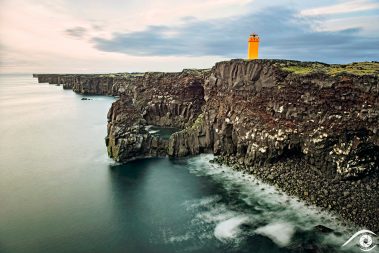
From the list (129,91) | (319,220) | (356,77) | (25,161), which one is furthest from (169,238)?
(129,91)

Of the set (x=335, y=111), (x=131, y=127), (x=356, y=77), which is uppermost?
(x=356, y=77)

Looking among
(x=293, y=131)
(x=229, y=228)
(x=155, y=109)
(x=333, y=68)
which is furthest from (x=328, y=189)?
(x=155, y=109)

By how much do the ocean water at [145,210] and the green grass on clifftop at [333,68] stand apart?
2085cm

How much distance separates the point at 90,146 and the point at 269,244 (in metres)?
58.1

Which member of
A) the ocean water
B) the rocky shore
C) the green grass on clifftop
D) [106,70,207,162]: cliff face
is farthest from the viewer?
[106,70,207,162]: cliff face

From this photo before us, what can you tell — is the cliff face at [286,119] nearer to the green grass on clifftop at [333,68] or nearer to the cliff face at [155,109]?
the green grass on clifftop at [333,68]

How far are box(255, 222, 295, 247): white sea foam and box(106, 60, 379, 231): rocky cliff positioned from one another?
745 cm

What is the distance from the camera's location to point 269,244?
38031 mm

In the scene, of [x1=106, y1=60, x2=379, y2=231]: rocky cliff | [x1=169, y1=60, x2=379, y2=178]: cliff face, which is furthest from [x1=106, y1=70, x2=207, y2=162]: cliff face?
[x1=169, y1=60, x2=379, y2=178]: cliff face

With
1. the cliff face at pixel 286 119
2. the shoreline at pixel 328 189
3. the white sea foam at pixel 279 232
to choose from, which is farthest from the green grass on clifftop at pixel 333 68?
the white sea foam at pixel 279 232

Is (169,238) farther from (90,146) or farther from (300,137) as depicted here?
(90,146)

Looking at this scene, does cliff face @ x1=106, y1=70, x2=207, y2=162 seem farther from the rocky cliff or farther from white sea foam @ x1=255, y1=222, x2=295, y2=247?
white sea foam @ x1=255, y1=222, x2=295, y2=247

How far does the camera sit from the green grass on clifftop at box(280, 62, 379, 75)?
2046 inches

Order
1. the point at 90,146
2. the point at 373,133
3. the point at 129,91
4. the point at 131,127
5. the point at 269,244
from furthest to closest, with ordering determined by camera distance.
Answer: the point at 129,91 → the point at 90,146 → the point at 131,127 → the point at 373,133 → the point at 269,244
